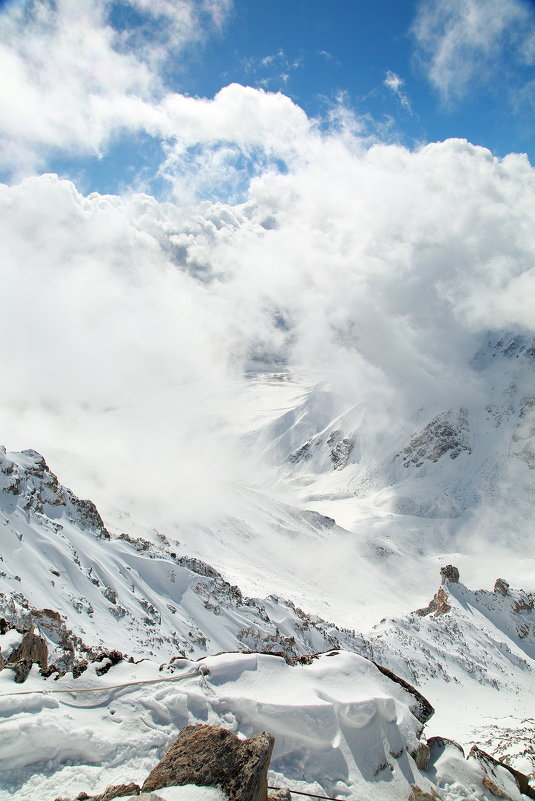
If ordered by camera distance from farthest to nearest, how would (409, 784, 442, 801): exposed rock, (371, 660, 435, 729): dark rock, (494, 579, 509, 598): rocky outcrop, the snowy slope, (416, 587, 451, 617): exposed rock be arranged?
1. (494, 579, 509, 598): rocky outcrop
2. (416, 587, 451, 617): exposed rock
3. (371, 660, 435, 729): dark rock
4. (409, 784, 442, 801): exposed rock
5. the snowy slope

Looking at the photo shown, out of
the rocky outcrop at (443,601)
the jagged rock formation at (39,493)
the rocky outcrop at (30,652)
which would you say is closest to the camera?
the rocky outcrop at (30,652)

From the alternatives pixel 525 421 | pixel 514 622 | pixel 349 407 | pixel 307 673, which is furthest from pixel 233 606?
pixel 349 407

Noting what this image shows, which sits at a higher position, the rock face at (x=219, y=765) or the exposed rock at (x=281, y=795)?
the rock face at (x=219, y=765)

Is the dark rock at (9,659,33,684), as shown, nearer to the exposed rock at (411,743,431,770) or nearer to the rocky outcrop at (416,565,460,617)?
the exposed rock at (411,743,431,770)

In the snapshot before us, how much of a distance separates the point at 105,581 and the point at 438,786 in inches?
914

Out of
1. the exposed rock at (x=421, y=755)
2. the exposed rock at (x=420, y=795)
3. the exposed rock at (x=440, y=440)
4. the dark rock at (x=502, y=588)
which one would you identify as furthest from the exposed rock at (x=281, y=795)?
the exposed rock at (x=440, y=440)

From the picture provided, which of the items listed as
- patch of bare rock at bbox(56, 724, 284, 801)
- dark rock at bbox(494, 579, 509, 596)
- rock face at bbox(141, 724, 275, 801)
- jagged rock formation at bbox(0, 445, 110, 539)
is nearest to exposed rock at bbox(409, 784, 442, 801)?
patch of bare rock at bbox(56, 724, 284, 801)

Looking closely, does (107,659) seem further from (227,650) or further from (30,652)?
(227,650)

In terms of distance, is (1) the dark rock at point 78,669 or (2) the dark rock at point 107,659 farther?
(2) the dark rock at point 107,659

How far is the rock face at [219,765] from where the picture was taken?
6.02 meters

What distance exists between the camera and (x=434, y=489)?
387ft

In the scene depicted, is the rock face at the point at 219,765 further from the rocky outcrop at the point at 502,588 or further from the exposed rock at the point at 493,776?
the rocky outcrop at the point at 502,588

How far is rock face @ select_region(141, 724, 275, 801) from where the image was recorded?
602 centimetres

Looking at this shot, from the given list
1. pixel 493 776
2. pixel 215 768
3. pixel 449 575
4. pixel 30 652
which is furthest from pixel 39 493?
pixel 449 575
